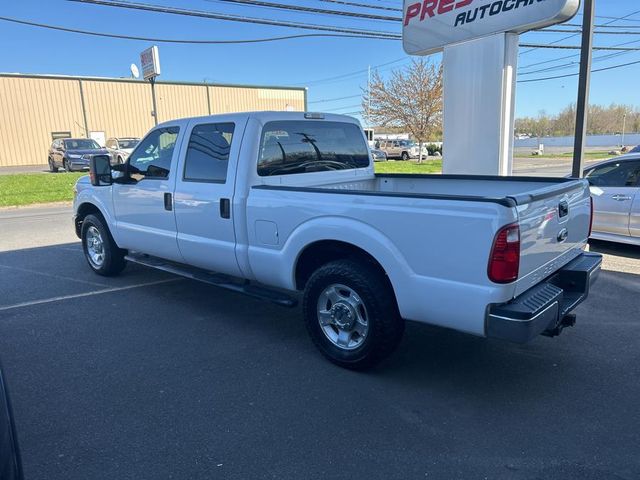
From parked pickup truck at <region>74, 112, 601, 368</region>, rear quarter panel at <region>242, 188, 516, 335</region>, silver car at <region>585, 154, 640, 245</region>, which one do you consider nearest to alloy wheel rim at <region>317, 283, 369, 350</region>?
parked pickup truck at <region>74, 112, 601, 368</region>

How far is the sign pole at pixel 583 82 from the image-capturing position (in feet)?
23.7

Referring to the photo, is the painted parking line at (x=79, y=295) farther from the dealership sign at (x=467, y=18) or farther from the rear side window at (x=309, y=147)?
the dealership sign at (x=467, y=18)

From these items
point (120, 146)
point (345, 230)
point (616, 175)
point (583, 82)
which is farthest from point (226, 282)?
point (120, 146)

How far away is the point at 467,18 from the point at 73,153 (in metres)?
22.6

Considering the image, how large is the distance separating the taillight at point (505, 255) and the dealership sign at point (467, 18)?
4.83 m

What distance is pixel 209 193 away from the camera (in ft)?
15.2

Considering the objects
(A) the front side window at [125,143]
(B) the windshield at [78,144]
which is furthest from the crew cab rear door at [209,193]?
(B) the windshield at [78,144]

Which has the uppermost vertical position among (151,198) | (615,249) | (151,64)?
(151,64)

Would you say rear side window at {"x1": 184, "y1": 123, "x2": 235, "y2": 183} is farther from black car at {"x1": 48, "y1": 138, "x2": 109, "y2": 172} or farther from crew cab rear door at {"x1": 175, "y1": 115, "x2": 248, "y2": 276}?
black car at {"x1": 48, "y1": 138, "x2": 109, "y2": 172}

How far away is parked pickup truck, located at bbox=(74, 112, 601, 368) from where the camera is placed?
9.95 ft

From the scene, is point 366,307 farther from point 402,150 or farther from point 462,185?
point 402,150

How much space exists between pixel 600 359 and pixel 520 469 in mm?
1728

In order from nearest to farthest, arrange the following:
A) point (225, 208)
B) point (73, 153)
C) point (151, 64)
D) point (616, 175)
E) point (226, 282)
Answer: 1. point (225, 208)
2. point (226, 282)
3. point (616, 175)
4. point (151, 64)
5. point (73, 153)

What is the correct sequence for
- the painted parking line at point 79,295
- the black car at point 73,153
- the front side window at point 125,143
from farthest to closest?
the front side window at point 125,143
the black car at point 73,153
the painted parking line at point 79,295
